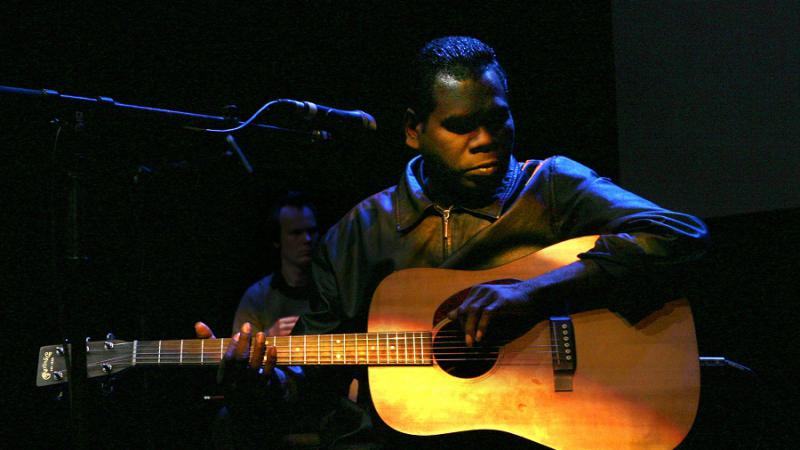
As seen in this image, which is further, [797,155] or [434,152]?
[797,155]

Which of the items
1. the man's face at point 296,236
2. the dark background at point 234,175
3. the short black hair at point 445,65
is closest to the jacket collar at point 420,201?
the short black hair at point 445,65

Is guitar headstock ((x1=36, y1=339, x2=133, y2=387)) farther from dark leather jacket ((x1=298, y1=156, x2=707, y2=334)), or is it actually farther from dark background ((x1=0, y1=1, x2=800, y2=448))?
dark leather jacket ((x1=298, y1=156, x2=707, y2=334))

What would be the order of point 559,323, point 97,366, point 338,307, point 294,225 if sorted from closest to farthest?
point 559,323 → point 97,366 → point 338,307 → point 294,225

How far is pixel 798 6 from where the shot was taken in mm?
2957

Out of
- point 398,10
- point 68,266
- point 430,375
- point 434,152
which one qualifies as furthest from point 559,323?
point 398,10

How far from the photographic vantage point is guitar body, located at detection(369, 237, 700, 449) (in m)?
2.01

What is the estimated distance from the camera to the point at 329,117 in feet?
7.45

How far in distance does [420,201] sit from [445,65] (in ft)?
1.73

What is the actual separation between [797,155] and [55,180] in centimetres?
304

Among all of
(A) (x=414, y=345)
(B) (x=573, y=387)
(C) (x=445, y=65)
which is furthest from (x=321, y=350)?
(C) (x=445, y=65)

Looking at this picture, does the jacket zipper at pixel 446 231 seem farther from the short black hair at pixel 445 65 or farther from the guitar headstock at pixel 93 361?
the guitar headstock at pixel 93 361

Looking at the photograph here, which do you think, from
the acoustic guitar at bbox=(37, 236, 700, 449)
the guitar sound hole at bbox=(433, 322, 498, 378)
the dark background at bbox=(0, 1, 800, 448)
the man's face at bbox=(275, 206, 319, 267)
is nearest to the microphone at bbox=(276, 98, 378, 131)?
the dark background at bbox=(0, 1, 800, 448)

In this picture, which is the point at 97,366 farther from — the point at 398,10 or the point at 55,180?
the point at 398,10

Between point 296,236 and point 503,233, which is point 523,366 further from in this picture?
point 296,236
